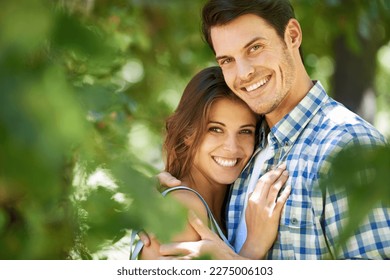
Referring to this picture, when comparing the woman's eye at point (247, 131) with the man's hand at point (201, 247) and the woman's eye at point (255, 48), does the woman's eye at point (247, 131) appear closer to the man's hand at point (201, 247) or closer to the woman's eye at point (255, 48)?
the woman's eye at point (255, 48)

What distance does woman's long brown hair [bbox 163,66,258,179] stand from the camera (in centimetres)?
190

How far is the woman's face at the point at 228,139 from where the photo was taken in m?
1.88

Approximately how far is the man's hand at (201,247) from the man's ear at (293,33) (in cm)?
67

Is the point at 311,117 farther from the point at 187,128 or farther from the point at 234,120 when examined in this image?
→ the point at 187,128

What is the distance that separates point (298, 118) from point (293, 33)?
341 millimetres

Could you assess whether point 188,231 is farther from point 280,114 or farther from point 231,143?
point 280,114

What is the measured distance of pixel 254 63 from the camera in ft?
6.10

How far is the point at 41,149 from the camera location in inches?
16.2

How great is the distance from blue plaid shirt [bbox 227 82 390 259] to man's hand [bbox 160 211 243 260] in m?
0.17

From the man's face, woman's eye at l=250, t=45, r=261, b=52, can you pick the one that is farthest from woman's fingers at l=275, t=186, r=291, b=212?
woman's eye at l=250, t=45, r=261, b=52

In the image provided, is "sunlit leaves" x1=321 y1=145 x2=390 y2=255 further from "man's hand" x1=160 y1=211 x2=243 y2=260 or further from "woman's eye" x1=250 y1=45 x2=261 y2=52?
"woman's eye" x1=250 y1=45 x2=261 y2=52

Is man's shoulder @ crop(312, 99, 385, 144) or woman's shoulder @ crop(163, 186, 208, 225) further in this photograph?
woman's shoulder @ crop(163, 186, 208, 225)

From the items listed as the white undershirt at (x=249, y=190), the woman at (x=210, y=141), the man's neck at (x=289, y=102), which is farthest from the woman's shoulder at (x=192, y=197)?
the man's neck at (x=289, y=102)

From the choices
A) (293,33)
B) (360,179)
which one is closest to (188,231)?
(293,33)
